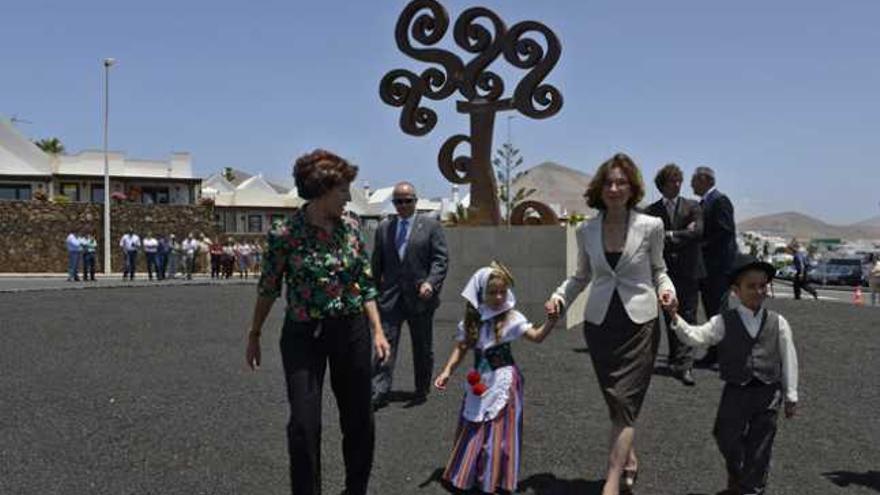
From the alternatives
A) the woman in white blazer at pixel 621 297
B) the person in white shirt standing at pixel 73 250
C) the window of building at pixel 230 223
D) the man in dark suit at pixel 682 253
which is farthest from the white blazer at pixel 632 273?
the window of building at pixel 230 223

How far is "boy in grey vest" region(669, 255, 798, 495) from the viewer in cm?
394

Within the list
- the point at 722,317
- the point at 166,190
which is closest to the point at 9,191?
the point at 166,190

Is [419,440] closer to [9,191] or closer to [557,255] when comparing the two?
[557,255]

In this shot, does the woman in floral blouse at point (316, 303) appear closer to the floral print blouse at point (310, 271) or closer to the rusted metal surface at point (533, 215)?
the floral print blouse at point (310, 271)

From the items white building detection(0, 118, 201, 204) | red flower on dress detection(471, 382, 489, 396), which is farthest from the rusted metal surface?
white building detection(0, 118, 201, 204)

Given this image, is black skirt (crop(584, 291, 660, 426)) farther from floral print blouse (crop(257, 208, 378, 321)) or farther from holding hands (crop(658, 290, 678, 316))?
floral print blouse (crop(257, 208, 378, 321))

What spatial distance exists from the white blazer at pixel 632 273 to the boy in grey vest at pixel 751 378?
170 mm

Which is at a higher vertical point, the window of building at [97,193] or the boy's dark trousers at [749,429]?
the window of building at [97,193]

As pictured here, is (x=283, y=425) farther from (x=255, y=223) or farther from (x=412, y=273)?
(x=255, y=223)

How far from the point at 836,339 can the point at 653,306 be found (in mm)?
7353

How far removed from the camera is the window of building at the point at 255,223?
52.2 meters

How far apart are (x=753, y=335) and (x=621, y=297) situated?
646 millimetres

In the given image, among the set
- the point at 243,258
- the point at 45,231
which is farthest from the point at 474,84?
the point at 45,231

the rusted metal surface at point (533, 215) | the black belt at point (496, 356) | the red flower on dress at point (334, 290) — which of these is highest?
the rusted metal surface at point (533, 215)
